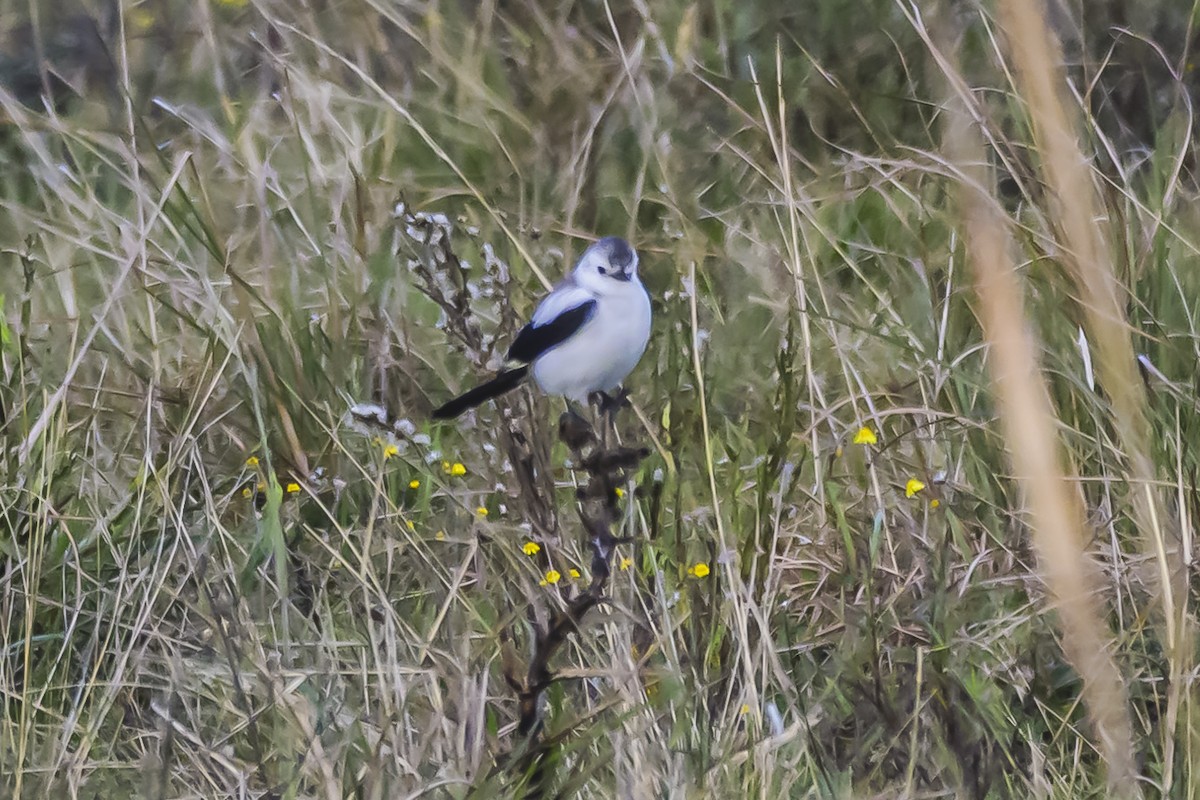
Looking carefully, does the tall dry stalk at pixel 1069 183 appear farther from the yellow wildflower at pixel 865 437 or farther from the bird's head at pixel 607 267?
the bird's head at pixel 607 267

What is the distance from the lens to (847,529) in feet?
7.18

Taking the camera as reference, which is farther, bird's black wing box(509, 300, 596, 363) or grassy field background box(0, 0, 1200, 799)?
bird's black wing box(509, 300, 596, 363)

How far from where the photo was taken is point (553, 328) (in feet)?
7.50

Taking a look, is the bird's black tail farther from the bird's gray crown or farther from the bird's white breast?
the bird's gray crown

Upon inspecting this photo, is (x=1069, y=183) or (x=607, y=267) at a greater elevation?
(x=1069, y=183)

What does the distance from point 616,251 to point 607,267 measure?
0.04m

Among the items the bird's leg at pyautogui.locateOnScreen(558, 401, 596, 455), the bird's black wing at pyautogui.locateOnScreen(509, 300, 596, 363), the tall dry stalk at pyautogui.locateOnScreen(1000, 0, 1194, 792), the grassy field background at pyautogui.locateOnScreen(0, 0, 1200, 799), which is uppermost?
the tall dry stalk at pyautogui.locateOnScreen(1000, 0, 1194, 792)

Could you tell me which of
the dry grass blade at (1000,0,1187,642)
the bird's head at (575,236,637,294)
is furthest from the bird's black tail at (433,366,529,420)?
the dry grass blade at (1000,0,1187,642)

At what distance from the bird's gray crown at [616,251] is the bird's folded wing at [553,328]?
78 mm

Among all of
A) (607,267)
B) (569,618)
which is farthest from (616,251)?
(569,618)

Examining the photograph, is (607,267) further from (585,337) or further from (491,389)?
(491,389)

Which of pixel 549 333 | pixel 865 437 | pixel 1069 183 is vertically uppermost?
pixel 1069 183

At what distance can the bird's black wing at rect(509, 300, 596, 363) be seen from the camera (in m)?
2.27

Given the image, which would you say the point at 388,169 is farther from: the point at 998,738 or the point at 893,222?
the point at 998,738
